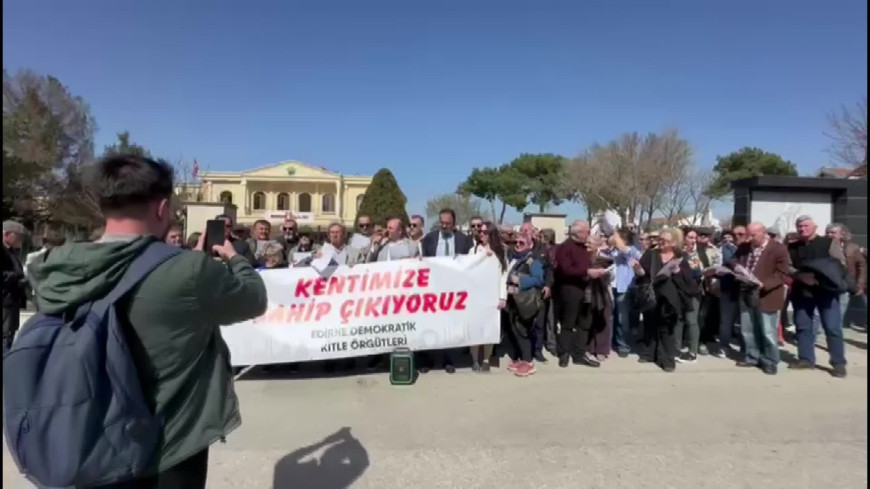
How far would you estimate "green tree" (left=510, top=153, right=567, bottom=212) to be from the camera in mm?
51625

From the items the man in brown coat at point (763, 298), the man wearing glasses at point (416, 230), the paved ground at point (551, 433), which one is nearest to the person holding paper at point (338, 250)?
the man wearing glasses at point (416, 230)

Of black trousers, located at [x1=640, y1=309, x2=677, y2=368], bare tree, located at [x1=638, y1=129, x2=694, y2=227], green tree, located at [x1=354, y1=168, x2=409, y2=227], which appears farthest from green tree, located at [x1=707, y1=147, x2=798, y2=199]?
black trousers, located at [x1=640, y1=309, x2=677, y2=368]

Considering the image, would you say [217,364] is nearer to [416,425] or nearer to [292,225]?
[416,425]

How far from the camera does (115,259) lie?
1.73 m

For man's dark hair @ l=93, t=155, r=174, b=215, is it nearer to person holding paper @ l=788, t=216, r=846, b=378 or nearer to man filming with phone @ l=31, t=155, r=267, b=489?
man filming with phone @ l=31, t=155, r=267, b=489

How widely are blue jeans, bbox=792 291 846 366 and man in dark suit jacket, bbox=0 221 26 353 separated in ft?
30.2

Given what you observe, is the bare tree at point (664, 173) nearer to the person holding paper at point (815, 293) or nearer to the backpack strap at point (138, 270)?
the person holding paper at point (815, 293)

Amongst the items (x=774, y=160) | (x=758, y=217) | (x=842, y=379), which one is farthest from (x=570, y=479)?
(x=774, y=160)

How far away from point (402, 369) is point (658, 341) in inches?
133

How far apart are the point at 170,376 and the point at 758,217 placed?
10.7 meters

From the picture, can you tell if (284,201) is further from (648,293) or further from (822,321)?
(822,321)

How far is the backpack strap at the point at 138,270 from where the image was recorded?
1.69m

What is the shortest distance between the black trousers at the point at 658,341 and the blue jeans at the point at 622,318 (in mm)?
221

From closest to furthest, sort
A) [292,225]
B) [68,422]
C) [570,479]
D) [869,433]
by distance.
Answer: [68,422], [570,479], [869,433], [292,225]
